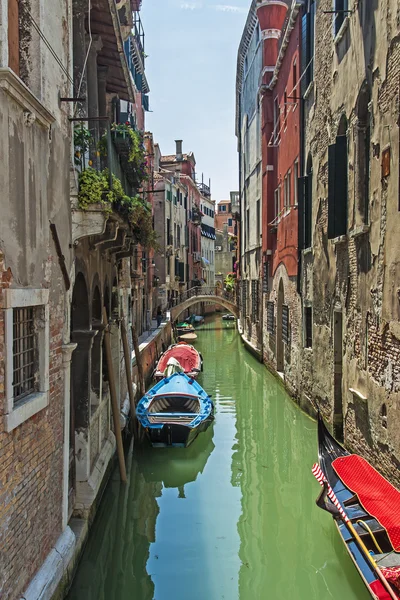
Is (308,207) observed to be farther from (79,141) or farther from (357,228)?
(79,141)

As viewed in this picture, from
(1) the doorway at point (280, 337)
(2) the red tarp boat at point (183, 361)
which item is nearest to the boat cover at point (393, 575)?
(2) the red tarp boat at point (183, 361)

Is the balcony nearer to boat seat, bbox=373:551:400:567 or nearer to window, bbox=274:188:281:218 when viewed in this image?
boat seat, bbox=373:551:400:567

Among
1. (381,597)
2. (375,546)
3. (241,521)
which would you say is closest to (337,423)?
(241,521)

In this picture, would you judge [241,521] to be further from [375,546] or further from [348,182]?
[348,182]

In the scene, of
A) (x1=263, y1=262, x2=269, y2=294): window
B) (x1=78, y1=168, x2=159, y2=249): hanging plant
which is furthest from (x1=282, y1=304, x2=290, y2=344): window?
(x1=78, y1=168, x2=159, y2=249): hanging plant

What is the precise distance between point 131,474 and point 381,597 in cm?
520

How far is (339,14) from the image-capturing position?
29.3 ft

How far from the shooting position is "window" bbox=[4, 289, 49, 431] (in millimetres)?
3562

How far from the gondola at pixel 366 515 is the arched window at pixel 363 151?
137 inches

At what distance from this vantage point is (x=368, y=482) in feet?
18.4

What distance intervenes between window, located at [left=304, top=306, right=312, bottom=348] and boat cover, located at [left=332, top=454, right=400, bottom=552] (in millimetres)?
5662

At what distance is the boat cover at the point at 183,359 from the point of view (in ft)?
51.5

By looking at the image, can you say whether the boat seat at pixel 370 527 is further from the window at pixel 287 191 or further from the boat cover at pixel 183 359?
the boat cover at pixel 183 359

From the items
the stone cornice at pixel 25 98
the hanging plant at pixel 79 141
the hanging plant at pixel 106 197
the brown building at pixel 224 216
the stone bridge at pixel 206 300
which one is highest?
the brown building at pixel 224 216
